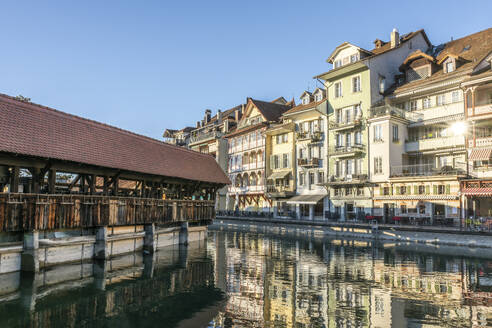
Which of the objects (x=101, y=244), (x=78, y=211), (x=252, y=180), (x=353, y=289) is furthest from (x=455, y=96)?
(x=78, y=211)

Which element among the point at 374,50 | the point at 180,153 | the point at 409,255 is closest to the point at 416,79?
the point at 374,50

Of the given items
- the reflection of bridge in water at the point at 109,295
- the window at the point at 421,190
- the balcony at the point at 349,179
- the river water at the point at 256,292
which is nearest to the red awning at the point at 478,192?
the window at the point at 421,190

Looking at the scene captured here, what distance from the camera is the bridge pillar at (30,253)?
55.1 feet

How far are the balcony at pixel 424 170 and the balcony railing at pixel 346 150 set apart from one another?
176 inches

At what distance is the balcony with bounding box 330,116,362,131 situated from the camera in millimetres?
42478

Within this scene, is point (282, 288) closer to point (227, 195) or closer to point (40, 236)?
point (40, 236)

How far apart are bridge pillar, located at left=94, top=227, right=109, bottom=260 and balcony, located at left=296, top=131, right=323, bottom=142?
103ft

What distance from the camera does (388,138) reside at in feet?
127

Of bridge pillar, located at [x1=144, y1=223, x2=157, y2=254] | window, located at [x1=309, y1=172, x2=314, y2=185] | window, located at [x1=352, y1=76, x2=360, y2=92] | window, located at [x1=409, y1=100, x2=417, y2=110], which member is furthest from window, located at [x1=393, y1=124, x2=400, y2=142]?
bridge pillar, located at [x1=144, y1=223, x2=157, y2=254]

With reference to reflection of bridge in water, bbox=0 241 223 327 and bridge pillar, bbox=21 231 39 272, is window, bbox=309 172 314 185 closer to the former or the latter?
reflection of bridge in water, bbox=0 241 223 327

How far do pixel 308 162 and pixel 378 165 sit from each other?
32.8ft

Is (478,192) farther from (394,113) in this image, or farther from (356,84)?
(356,84)

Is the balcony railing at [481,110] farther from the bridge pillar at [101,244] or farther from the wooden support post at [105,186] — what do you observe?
the bridge pillar at [101,244]

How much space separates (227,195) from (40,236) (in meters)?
45.2
